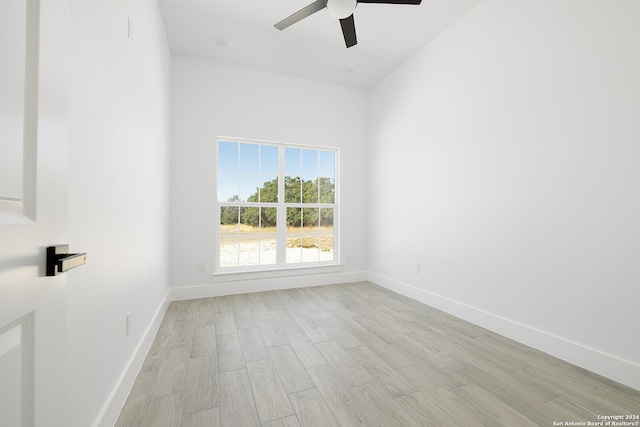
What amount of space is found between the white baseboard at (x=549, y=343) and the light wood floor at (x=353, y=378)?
66mm

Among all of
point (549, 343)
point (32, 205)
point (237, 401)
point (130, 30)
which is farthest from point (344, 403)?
point (130, 30)

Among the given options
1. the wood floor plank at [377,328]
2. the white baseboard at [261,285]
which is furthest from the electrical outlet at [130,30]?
the wood floor plank at [377,328]

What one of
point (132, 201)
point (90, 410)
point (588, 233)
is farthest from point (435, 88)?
point (90, 410)

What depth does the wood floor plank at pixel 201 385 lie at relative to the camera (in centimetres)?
152

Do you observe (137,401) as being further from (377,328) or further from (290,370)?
(377,328)

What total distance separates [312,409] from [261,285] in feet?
7.90


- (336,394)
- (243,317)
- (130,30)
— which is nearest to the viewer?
(336,394)

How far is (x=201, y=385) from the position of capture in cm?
169

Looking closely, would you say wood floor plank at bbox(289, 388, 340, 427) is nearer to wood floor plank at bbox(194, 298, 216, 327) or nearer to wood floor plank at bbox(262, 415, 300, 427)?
wood floor plank at bbox(262, 415, 300, 427)

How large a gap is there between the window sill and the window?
0.09 meters

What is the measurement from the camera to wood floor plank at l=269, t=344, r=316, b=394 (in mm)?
1682

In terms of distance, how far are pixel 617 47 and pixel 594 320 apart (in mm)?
1840

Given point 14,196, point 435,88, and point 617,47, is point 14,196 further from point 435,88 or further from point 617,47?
point 435,88

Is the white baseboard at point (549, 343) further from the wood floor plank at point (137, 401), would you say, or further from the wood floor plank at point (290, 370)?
the wood floor plank at point (137, 401)
